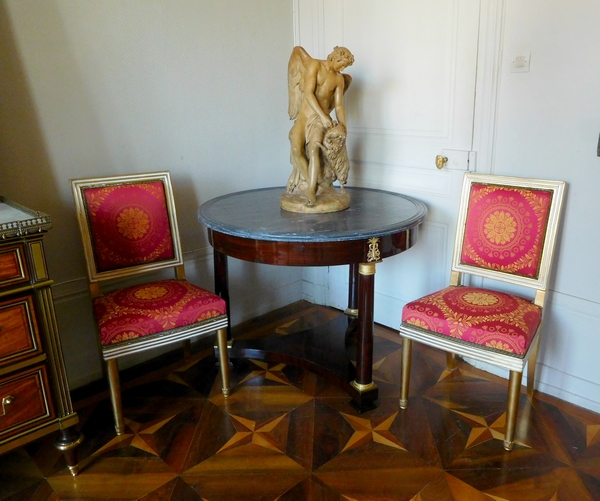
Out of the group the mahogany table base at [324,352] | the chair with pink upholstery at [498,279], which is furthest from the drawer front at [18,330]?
the chair with pink upholstery at [498,279]

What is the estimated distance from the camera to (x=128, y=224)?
7.01 ft

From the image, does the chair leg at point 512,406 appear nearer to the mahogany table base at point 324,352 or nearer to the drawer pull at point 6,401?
the mahogany table base at point 324,352

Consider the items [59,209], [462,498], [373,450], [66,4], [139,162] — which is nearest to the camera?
[462,498]

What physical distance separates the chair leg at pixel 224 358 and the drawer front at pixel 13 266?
0.82m

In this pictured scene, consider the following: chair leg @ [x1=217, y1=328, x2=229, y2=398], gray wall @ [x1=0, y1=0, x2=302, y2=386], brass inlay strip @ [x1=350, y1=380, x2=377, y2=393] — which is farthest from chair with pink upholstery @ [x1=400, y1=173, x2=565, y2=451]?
gray wall @ [x1=0, y1=0, x2=302, y2=386]

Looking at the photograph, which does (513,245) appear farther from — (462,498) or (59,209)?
(59,209)

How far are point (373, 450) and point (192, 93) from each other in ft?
5.83

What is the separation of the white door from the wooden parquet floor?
57cm

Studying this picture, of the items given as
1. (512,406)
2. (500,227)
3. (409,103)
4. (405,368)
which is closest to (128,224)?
(405,368)

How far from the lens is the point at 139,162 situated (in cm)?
230

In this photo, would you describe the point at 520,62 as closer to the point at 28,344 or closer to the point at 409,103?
the point at 409,103

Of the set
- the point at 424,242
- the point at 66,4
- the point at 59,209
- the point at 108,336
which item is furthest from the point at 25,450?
the point at 424,242

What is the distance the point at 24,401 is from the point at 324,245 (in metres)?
1.10

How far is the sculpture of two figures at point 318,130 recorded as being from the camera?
1966 millimetres
